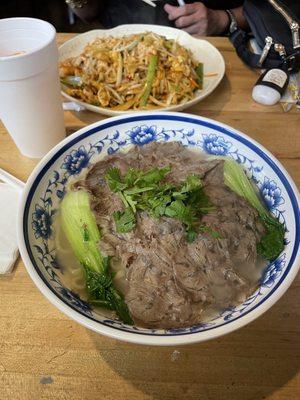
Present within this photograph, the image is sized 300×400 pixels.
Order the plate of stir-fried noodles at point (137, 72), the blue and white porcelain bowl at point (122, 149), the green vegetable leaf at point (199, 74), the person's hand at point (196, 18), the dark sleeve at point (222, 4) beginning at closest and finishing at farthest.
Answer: the blue and white porcelain bowl at point (122, 149), the plate of stir-fried noodles at point (137, 72), the green vegetable leaf at point (199, 74), the person's hand at point (196, 18), the dark sleeve at point (222, 4)

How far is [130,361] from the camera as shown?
896 millimetres

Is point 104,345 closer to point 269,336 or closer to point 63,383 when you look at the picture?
point 63,383

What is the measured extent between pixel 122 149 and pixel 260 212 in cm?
54

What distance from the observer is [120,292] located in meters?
0.93

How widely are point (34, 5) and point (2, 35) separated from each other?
328cm

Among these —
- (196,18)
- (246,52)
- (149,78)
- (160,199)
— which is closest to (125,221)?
(160,199)

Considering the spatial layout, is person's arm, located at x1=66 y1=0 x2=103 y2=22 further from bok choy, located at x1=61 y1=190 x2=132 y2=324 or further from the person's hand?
bok choy, located at x1=61 y1=190 x2=132 y2=324

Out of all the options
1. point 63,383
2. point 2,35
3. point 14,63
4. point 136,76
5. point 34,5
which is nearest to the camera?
point 63,383

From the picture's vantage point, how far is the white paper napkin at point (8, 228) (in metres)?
1.06

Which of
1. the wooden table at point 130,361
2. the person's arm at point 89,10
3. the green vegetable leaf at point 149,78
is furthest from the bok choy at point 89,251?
the person's arm at point 89,10

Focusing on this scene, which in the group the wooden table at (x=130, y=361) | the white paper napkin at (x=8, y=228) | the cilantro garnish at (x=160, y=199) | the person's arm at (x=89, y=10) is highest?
the person's arm at (x=89, y=10)

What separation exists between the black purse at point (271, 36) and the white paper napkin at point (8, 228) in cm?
145

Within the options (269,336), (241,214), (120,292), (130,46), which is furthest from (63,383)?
(130,46)

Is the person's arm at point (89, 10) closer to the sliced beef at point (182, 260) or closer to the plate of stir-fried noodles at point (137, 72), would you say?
the plate of stir-fried noodles at point (137, 72)
